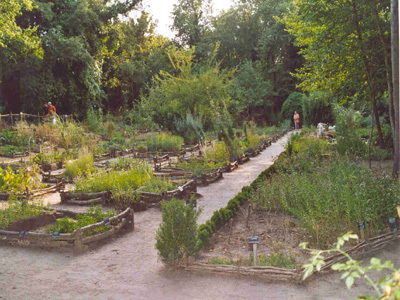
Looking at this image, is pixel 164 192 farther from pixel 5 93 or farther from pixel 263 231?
pixel 5 93

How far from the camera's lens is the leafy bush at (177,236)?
4.39 metres

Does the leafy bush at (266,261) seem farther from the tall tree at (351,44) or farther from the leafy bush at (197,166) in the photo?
the tall tree at (351,44)

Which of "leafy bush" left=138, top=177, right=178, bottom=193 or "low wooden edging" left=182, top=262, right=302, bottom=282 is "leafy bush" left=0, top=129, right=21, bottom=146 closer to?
"leafy bush" left=138, top=177, right=178, bottom=193

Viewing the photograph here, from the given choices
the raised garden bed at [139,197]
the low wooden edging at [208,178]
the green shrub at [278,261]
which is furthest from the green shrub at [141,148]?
the green shrub at [278,261]

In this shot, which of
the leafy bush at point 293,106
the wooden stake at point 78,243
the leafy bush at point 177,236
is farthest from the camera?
the leafy bush at point 293,106

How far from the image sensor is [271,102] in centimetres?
3056

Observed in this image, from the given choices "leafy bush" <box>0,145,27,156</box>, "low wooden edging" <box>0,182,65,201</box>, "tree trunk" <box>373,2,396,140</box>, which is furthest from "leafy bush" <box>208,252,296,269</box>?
"leafy bush" <box>0,145,27,156</box>

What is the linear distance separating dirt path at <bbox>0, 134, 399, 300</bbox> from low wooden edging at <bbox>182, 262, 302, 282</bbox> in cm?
7

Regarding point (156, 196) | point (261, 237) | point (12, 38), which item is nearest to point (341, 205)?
point (261, 237)

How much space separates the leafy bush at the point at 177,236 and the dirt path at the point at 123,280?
19cm

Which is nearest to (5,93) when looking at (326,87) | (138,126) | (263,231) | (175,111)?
(138,126)

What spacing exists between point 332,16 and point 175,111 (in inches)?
416

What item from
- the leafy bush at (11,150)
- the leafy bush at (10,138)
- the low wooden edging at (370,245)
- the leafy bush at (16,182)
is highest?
the leafy bush at (10,138)

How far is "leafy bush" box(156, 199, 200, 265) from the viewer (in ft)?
14.4
